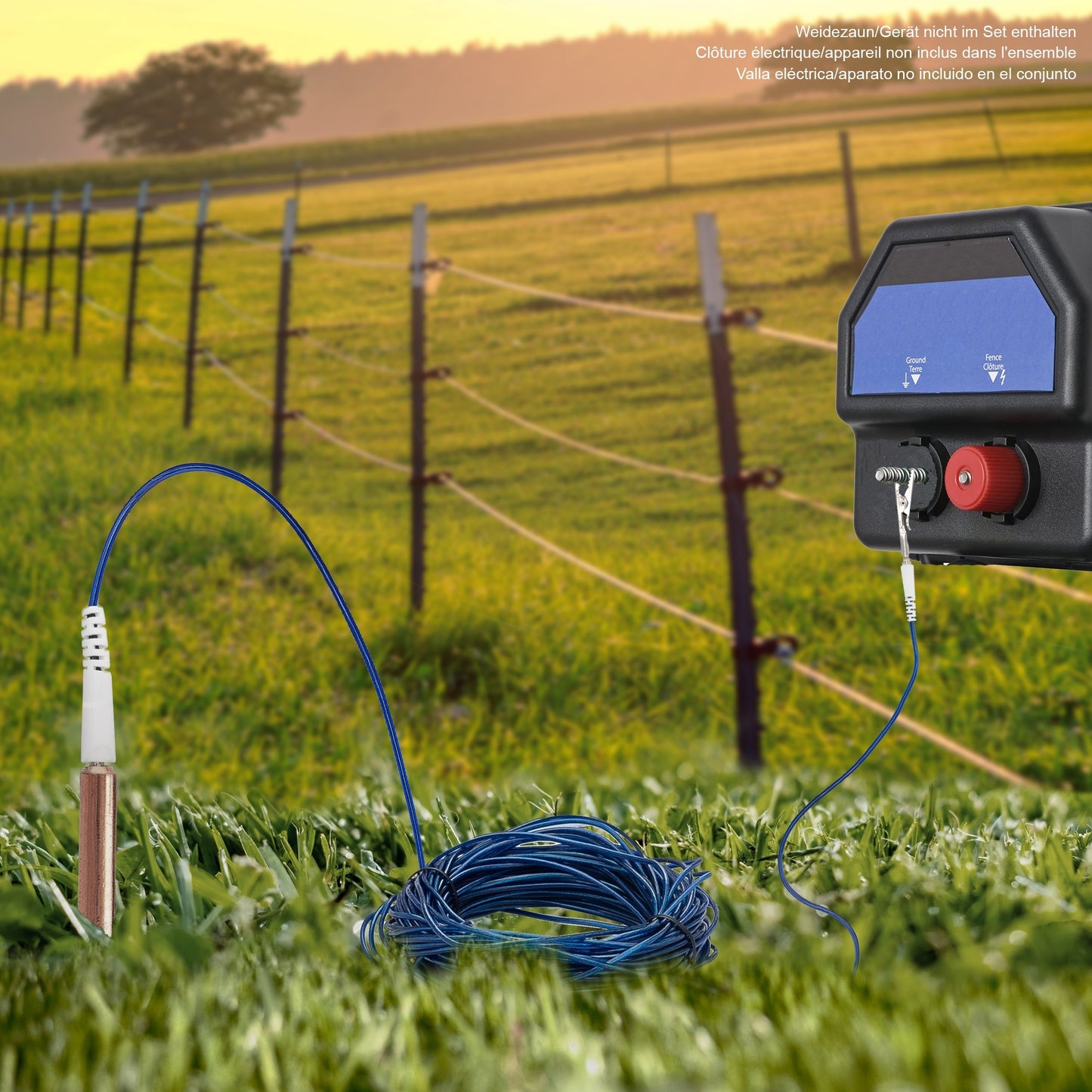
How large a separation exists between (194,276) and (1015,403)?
5774 millimetres

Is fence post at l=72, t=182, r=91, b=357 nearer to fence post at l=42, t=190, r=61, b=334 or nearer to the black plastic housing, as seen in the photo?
fence post at l=42, t=190, r=61, b=334

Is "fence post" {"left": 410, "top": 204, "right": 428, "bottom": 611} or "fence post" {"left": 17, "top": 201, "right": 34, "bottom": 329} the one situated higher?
"fence post" {"left": 17, "top": 201, "right": 34, "bottom": 329}

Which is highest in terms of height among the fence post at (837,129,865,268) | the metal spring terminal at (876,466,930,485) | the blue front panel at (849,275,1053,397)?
the fence post at (837,129,865,268)

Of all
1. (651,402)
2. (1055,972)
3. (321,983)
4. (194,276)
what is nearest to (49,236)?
(194,276)

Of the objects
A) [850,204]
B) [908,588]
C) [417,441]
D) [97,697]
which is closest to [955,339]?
[908,588]

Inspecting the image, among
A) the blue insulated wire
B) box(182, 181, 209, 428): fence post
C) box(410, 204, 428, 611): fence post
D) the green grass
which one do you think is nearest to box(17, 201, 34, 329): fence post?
box(182, 181, 209, 428): fence post

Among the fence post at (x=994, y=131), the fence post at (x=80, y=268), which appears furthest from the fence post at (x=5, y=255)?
the fence post at (x=994, y=131)

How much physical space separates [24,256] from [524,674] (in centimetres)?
409

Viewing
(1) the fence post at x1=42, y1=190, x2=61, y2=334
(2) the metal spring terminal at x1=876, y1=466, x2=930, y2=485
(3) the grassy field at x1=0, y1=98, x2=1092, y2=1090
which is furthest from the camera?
(1) the fence post at x1=42, y1=190, x2=61, y2=334

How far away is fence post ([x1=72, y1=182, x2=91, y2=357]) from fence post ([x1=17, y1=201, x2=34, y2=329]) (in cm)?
25

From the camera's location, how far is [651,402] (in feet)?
26.7

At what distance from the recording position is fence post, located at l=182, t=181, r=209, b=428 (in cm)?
654

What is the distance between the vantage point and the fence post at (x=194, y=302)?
654 centimetres

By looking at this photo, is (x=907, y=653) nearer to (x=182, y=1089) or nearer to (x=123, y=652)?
(x=123, y=652)
